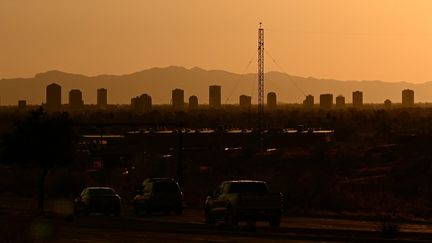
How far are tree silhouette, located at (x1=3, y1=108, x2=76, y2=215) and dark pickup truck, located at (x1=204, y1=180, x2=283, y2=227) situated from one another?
1625cm

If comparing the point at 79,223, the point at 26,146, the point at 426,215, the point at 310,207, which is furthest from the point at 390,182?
the point at 79,223

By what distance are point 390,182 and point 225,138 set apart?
60590 millimetres

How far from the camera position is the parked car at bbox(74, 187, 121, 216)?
53.9 m

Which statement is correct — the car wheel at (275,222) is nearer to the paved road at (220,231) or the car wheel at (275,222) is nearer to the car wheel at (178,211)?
the paved road at (220,231)

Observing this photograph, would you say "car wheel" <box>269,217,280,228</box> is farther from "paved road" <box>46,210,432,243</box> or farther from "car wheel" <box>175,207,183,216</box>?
"car wheel" <box>175,207,183,216</box>

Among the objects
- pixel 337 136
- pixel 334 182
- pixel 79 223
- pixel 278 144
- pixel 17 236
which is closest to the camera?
pixel 17 236

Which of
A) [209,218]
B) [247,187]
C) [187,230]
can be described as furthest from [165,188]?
[187,230]

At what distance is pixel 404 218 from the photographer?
4978 cm

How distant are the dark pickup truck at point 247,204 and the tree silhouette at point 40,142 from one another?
53.3 ft

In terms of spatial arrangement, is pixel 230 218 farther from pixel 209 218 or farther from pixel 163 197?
pixel 163 197

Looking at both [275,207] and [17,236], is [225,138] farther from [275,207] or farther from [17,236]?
[17,236]

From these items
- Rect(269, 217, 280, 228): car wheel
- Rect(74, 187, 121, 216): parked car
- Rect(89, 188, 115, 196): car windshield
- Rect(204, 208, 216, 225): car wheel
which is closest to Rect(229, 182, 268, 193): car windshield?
Rect(269, 217, 280, 228): car wheel

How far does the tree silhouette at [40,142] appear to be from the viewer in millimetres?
58469

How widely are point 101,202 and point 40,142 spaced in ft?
20.9
